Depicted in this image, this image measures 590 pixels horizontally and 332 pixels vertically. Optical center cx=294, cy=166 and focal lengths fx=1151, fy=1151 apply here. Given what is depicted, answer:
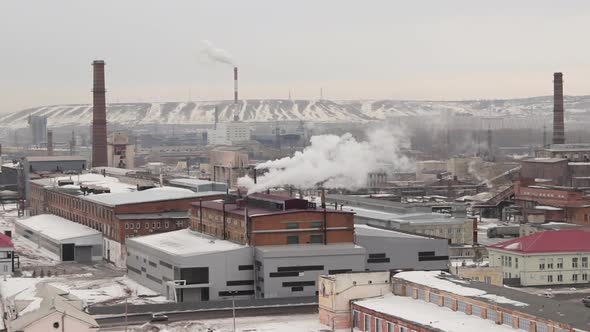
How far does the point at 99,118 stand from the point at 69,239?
3903cm

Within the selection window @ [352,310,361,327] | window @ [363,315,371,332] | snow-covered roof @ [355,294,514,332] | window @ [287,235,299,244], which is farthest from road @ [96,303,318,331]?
window @ [363,315,371,332]

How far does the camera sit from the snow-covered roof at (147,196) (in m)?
62.0

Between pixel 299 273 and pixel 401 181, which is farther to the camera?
pixel 401 181

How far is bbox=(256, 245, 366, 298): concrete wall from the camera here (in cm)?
4444

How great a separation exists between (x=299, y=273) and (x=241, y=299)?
2.47 m

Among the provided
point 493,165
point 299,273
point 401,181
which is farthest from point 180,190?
point 493,165

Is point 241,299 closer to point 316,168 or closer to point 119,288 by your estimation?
point 119,288

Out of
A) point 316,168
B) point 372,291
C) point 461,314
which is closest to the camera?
point 461,314

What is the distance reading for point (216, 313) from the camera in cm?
4062

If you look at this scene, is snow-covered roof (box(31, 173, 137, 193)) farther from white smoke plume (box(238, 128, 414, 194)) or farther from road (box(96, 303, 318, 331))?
road (box(96, 303, 318, 331))

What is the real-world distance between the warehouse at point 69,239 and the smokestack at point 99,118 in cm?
2950

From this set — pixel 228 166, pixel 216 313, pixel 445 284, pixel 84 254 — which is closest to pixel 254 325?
pixel 216 313

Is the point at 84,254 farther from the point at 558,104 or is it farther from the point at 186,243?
the point at 558,104

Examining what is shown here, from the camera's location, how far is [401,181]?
108m
